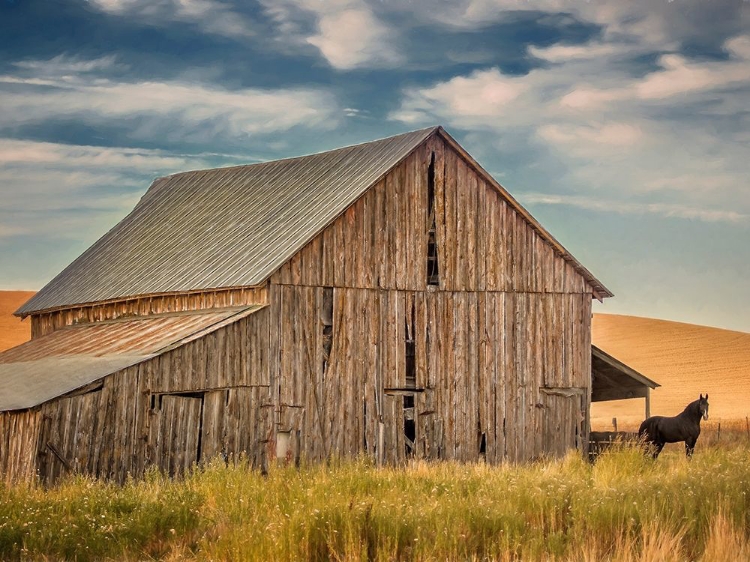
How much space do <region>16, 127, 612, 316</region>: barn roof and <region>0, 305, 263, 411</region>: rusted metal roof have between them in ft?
2.97

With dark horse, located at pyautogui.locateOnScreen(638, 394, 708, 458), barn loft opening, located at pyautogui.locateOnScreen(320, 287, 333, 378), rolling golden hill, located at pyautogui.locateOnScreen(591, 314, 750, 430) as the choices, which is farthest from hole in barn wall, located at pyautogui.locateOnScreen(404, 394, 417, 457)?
rolling golden hill, located at pyautogui.locateOnScreen(591, 314, 750, 430)

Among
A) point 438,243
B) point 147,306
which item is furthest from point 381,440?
point 147,306

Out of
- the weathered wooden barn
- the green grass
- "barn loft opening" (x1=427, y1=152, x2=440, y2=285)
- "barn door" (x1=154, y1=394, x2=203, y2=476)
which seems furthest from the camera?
"barn loft opening" (x1=427, y1=152, x2=440, y2=285)

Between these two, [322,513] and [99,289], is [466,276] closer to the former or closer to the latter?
[99,289]

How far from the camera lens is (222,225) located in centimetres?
3103

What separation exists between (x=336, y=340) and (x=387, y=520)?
1217 centimetres

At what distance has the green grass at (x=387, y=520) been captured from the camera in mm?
12852

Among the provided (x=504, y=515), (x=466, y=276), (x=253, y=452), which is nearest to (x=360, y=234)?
(x=466, y=276)

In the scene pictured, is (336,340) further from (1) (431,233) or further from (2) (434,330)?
(1) (431,233)

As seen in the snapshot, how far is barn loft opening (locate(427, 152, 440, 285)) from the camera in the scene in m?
27.3

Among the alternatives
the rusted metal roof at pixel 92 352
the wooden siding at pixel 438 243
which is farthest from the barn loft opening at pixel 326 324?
the rusted metal roof at pixel 92 352

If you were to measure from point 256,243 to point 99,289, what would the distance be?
6.84 metres

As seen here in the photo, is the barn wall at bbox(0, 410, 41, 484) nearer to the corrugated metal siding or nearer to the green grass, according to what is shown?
the green grass

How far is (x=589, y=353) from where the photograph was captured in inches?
1153
